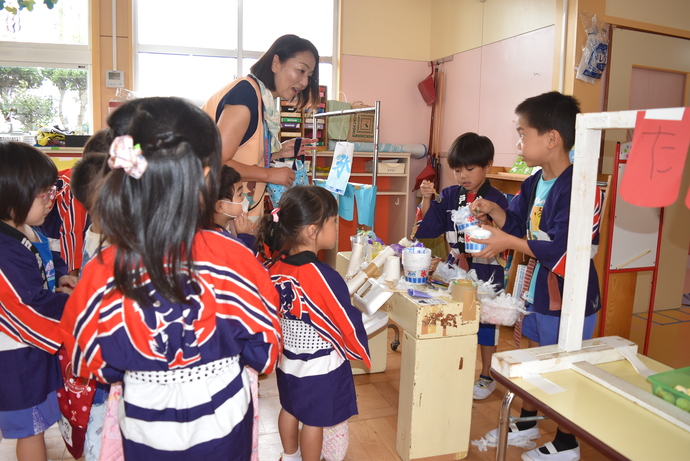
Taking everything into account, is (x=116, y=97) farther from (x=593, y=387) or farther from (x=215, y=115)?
(x=593, y=387)

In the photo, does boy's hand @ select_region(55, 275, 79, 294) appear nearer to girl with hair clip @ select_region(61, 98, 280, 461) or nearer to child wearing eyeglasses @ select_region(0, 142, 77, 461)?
child wearing eyeglasses @ select_region(0, 142, 77, 461)

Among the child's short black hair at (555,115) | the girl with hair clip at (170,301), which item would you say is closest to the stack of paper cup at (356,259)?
the child's short black hair at (555,115)

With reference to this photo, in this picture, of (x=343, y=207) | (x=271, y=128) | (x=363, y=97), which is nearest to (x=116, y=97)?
(x=363, y=97)

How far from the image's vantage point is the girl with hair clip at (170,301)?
85 cm

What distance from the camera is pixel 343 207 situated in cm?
304

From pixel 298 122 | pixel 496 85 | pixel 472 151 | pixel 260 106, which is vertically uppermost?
pixel 496 85

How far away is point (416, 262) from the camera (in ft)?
6.35

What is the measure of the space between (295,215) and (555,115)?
98cm

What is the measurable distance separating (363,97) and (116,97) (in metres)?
2.42

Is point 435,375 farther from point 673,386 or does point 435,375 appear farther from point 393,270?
point 673,386

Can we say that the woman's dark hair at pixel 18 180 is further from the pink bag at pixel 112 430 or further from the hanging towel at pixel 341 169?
the hanging towel at pixel 341 169

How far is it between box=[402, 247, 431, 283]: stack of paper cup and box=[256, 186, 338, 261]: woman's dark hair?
16.5 inches

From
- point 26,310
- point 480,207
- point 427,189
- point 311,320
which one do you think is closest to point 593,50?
point 427,189

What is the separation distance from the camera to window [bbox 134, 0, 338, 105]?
4840 millimetres
